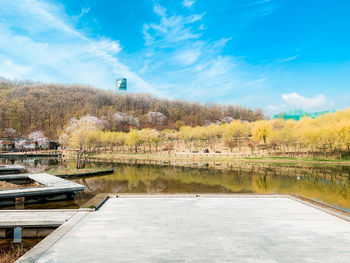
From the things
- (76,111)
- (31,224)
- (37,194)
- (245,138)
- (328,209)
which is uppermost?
(76,111)

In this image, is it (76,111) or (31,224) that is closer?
(31,224)

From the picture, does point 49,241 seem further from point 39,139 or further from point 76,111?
point 76,111

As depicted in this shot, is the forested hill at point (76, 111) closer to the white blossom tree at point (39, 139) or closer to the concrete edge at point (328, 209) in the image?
the white blossom tree at point (39, 139)

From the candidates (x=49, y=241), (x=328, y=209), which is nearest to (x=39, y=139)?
(x=49, y=241)

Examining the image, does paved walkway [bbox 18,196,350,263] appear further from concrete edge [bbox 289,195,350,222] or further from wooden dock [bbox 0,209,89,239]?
wooden dock [bbox 0,209,89,239]

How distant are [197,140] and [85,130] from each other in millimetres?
54640

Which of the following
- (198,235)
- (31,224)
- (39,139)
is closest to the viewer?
(198,235)

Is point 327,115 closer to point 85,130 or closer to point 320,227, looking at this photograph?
point 85,130

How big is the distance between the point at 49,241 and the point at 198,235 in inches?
197

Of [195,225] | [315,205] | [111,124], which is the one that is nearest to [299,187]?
[315,205]

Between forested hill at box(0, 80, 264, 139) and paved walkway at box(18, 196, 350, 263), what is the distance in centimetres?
11072

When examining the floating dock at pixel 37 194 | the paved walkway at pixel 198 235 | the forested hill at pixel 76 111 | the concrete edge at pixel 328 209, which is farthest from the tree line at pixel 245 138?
the forested hill at pixel 76 111

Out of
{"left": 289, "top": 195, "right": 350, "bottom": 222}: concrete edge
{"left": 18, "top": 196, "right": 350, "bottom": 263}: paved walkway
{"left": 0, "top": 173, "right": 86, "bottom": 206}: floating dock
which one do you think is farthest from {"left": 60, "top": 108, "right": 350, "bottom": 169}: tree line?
{"left": 289, "top": 195, "right": 350, "bottom": 222}: concrete edge

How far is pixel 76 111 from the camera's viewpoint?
15200 centimetres
